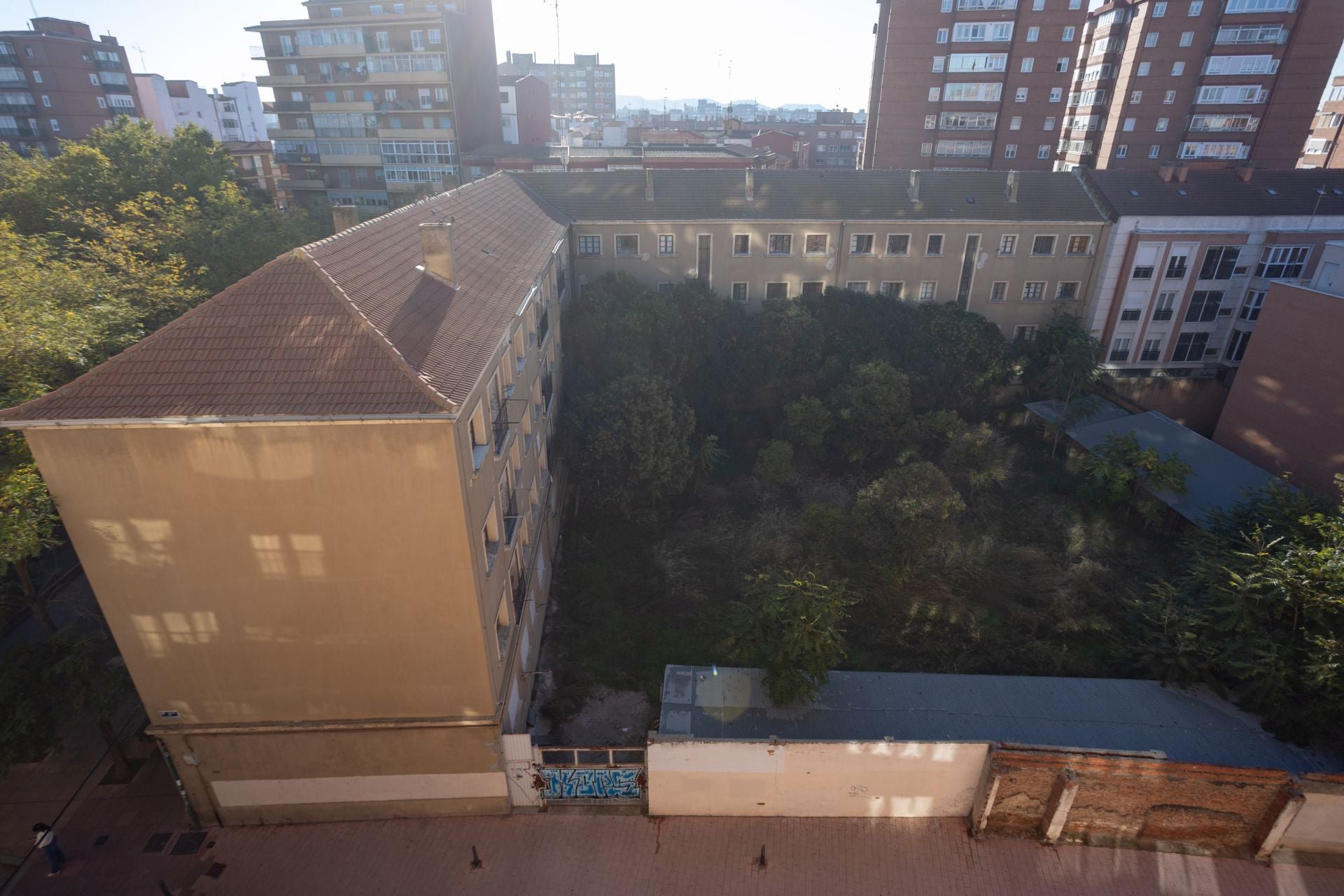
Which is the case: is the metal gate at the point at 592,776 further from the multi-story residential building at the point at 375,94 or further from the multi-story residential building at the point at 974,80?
the multi-story residential building at the point at 974,80

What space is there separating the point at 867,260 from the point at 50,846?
39753mm

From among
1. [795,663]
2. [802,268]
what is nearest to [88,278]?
[795,663]

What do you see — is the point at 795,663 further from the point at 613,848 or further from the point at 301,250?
the point at 301,250

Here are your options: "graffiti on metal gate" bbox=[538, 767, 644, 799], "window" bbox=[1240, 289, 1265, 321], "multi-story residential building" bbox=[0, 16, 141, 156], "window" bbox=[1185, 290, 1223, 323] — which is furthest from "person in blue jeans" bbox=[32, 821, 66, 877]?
"multi-story residential building" bbox=[0, 16, 141, 156]

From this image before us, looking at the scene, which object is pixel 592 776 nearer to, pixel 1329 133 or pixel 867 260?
pixel 867 260

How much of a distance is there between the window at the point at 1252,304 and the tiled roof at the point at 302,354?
4342 cm

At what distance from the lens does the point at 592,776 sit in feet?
54.2

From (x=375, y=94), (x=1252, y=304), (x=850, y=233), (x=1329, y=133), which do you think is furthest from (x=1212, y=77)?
(x=375, y=94)

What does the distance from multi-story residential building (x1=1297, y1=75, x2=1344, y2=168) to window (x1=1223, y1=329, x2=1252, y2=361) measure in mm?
53337

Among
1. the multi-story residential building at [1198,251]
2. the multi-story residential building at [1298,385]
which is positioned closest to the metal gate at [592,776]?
the multi-story residential building at [1298,385]

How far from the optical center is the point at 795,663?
Answer: 1708cm

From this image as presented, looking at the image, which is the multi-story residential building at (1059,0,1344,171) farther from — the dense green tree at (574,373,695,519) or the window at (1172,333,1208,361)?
the dense green tree at (574,373,695,519)

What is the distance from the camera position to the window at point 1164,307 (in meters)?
39.2

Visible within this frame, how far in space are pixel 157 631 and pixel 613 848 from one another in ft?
35.7
